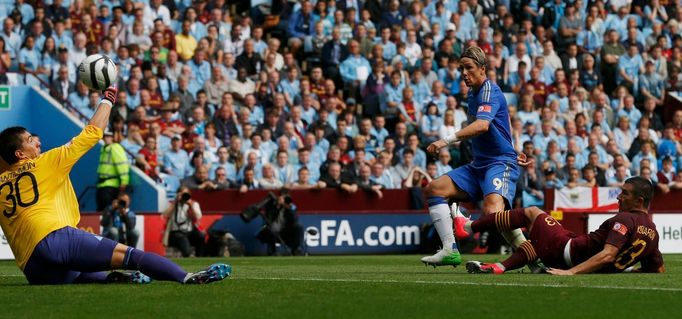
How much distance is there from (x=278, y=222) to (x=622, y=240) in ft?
39.6

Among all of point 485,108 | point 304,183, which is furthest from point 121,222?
point 485,108

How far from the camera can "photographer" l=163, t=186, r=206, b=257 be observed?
2236cm

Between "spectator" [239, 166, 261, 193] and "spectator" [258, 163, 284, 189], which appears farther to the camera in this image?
"spectator" [258, 163, 284, 189]

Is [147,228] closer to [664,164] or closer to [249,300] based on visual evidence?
[664,164]

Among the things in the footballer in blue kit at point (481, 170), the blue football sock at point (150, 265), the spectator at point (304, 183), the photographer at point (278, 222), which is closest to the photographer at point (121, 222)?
the photographer at point (278, 222)

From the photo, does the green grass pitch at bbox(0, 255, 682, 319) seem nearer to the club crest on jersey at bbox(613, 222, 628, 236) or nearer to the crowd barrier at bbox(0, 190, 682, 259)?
the club crest on jersey at bbox(613, 222, 628, 236)

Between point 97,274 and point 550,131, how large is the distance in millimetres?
17166

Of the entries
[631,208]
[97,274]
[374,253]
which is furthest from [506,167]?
[374,253]

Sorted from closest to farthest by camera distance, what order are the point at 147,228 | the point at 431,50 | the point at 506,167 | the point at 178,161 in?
the point at 506,167 → the point at 147,228 → the point at 178,161 → the point at 431,50

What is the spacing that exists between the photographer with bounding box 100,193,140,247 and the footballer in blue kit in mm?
9697

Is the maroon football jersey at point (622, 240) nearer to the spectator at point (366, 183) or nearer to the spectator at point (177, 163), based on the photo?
the spectator at point (366, 183)

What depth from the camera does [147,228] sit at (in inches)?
906

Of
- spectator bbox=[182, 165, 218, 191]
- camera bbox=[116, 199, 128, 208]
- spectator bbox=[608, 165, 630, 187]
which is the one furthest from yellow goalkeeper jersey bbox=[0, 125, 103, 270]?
spectator bbox=[608, 165, 630, 187]

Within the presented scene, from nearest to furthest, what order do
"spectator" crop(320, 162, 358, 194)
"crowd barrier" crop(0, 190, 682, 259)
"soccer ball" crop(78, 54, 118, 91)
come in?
"soccer ball" crop(78, 54, 118, 91) < "crowd barrier" crop(0, 190, 682, 259) < "spectator" crop(320, 162, 358, 194)
